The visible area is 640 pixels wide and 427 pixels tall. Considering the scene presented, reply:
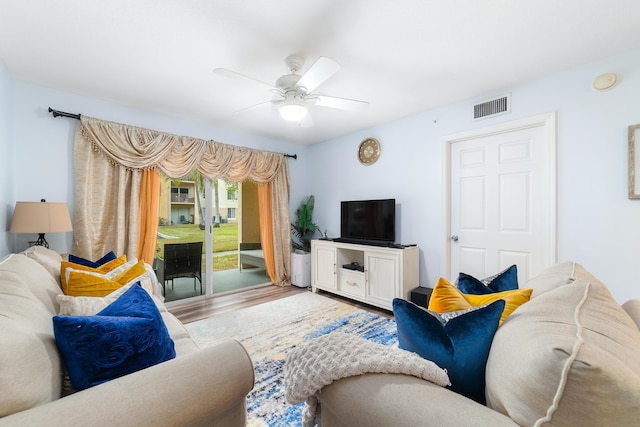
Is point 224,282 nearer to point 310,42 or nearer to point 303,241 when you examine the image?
point 303,241

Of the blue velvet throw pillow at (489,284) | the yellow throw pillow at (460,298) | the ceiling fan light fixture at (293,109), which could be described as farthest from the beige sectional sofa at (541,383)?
the ceiling fan light fixture at (293,109)

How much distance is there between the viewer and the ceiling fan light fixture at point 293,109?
225cm

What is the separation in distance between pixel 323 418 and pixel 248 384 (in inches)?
11.4

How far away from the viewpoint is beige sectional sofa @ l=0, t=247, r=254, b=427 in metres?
0.70

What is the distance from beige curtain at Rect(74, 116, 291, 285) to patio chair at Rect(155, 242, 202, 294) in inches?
18.9

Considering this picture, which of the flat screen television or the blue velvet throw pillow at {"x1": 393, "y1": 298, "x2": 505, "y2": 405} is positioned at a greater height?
the flat screen television

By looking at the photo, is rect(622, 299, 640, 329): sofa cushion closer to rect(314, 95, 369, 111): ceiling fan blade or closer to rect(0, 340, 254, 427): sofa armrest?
rect(0, 340, 254, 427): sofa armrest

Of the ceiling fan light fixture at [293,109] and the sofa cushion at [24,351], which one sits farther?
the ceiling fan light fixture at [293,109]

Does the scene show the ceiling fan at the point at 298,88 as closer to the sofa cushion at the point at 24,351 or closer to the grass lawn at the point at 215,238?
the sofa cushion at the point at 24,351

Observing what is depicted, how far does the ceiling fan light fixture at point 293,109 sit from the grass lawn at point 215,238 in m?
2.38

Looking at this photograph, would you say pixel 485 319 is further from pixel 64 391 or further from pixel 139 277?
pixel 139 277

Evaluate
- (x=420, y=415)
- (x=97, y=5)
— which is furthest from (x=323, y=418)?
(x=97, y=5)

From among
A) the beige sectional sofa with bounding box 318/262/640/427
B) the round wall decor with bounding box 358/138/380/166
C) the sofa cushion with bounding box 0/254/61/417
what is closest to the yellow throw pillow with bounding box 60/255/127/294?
the sofa cushion with bounding box 0/254/61/417

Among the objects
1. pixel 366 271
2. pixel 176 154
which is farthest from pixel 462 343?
pixel 176 154
